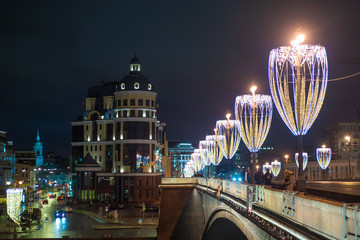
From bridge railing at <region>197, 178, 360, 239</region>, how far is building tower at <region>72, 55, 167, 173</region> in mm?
80144

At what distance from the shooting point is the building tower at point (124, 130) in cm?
9656

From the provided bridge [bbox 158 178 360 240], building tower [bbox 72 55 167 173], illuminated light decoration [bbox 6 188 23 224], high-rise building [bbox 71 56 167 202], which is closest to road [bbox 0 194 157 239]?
illuminated light decoration [bbox 6 188 23 224]

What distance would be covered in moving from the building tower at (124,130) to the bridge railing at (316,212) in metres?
80.1

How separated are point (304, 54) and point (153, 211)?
216ft

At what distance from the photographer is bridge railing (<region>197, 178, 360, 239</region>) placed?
358 inches

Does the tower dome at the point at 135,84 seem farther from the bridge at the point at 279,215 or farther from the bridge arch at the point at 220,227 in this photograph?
the bridge at the point at 279,215

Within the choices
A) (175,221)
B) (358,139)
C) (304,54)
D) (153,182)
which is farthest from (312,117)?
(358,139)

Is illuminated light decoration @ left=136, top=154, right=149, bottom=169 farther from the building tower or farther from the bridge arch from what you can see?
the bridge arch

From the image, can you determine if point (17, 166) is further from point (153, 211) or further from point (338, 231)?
point (338, 231)

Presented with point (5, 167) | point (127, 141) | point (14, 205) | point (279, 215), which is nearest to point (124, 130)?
point (127, 141)

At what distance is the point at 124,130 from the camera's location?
97938mm

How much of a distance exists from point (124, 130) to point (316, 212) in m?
88.3

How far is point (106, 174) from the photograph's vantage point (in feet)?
323

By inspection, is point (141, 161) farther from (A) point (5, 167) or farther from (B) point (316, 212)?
(B) point (316, 212)
